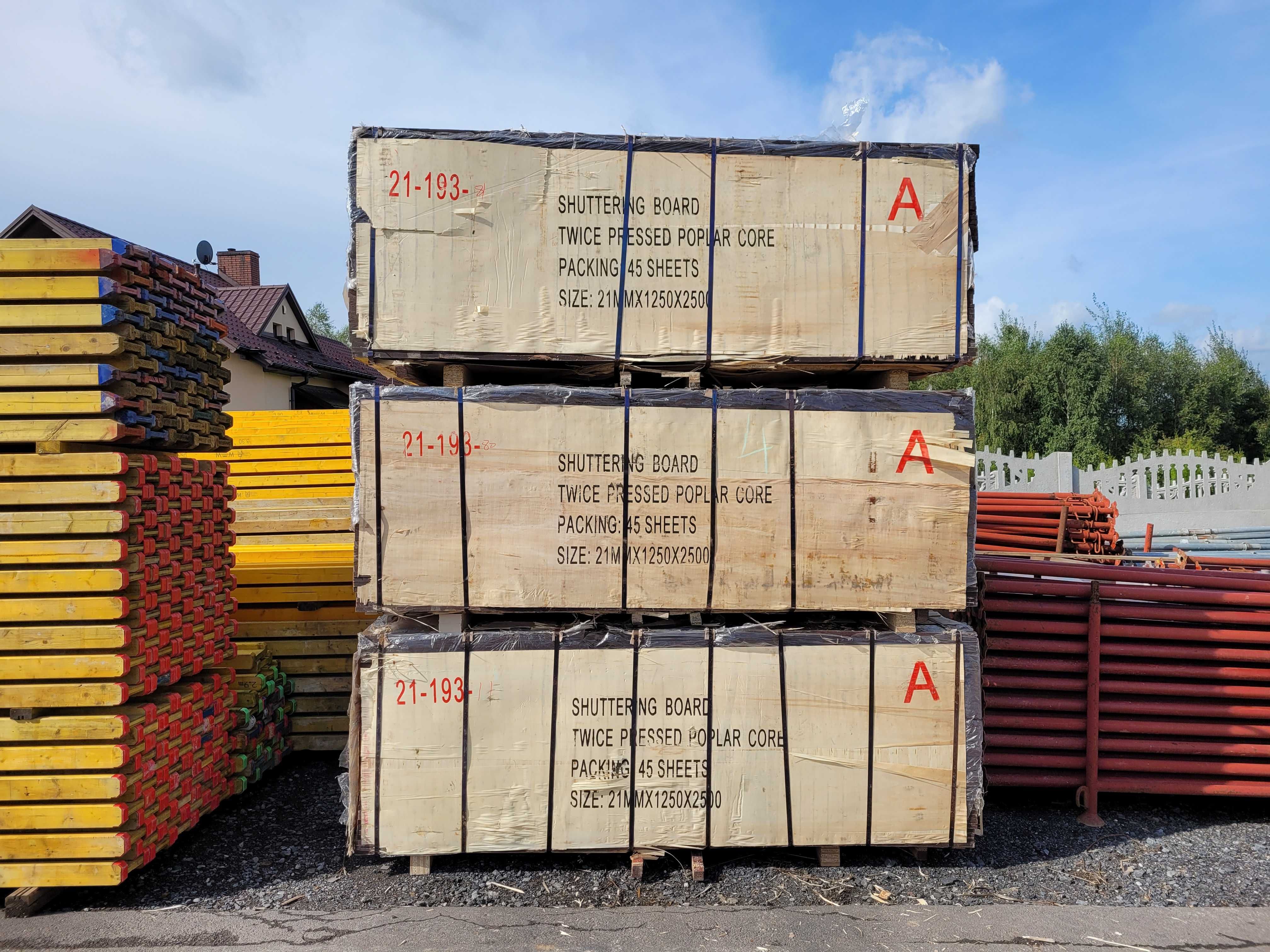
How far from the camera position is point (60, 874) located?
3912 mm

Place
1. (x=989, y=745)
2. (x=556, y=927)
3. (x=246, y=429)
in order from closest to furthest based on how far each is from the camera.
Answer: (x=556, y=927) → (x=989, y=745) → (x=246, y=429)

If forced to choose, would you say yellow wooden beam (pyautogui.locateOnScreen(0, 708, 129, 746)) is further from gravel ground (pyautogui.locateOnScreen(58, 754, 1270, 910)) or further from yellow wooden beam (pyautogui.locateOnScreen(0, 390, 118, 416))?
yellow wooden beam (pyautogui.locateOnScreen(0, 390, 118, 416))

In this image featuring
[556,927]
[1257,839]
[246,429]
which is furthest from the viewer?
[246,429]

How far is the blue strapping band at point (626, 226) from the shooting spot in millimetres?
4078

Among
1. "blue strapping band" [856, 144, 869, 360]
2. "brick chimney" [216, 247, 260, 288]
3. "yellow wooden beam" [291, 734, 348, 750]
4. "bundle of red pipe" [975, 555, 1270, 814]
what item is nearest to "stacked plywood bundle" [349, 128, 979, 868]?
"blue strapping band" [856, 144, 869, 360]

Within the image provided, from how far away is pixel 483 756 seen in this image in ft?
13.3

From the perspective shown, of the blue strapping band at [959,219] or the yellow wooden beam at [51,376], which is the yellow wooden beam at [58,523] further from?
the blue strapping band at [959,219]

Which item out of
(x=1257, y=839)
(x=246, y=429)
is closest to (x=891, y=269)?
(x=1257, y=839)

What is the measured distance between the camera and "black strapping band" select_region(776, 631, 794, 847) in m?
4.11

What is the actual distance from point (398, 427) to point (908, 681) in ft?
9.53

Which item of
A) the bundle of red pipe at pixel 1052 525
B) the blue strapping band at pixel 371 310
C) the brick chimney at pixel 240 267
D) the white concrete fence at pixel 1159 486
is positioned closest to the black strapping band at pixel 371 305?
the blue strapping band at pixel 371 310

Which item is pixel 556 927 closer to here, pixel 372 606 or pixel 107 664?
pixel 372 606

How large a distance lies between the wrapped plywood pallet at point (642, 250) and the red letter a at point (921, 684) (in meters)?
1.59

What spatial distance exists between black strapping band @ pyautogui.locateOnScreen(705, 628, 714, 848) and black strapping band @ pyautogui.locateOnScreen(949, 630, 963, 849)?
1.25 m
